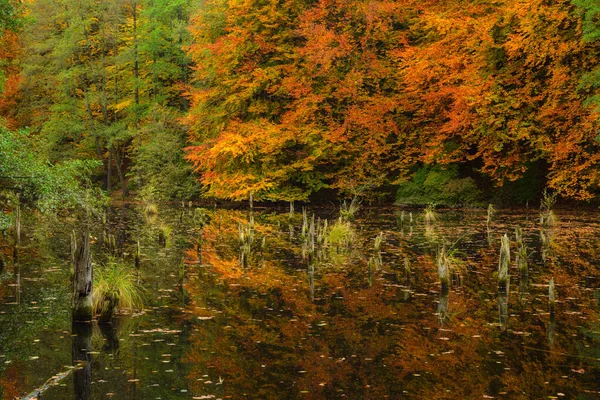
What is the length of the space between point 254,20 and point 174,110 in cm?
1088

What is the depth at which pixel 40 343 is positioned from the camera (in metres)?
10.1

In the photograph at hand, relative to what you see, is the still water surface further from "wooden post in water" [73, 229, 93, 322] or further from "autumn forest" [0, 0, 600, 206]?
"autumn forest" [0, 0, 600, 206]

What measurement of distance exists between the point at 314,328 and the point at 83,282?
3.72m

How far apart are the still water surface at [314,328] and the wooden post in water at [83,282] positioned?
0.27 metres

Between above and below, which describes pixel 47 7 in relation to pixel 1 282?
above

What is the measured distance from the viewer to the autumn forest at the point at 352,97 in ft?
89.4

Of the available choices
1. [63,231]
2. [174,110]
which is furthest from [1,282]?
[174,110]

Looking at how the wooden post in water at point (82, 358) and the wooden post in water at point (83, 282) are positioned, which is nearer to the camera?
the wooden post in water at point (82, 358)

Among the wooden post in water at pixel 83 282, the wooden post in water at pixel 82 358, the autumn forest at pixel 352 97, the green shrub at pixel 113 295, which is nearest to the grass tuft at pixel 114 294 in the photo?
the green shrub at pixel 113 295

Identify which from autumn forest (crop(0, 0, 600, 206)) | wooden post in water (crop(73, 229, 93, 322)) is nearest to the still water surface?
wooden post in water (crop(73, 229, 93, 322))

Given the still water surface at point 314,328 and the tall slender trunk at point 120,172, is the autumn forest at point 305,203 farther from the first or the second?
the tall slender trunk at point 120,172

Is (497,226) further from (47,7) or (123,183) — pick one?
(47,7)

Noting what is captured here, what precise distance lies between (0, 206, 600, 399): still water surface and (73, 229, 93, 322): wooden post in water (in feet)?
0.88

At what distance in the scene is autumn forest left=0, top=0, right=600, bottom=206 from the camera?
1073 inches
